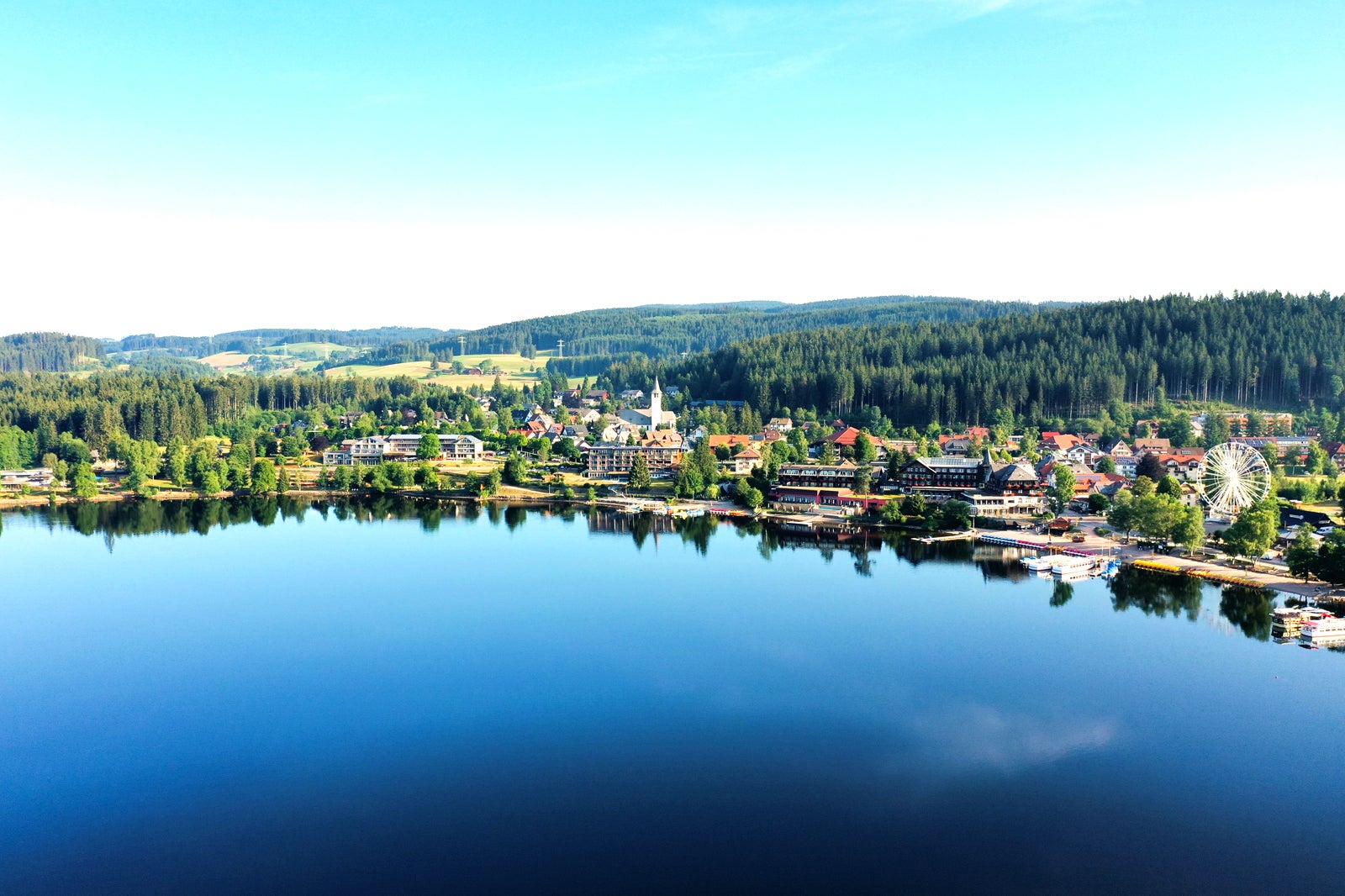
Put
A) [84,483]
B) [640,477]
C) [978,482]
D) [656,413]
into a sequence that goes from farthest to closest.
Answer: [656,413]
[640,477]
[84,483]
[978,482]

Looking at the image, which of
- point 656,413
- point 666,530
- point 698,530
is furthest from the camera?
point 656,413

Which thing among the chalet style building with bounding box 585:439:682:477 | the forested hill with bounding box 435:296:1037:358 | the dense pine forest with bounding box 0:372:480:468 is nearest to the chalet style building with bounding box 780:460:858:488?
the chalet style building with bounding box 585:439:682:477

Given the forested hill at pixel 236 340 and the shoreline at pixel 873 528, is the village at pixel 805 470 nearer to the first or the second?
the shoreline at pixel 873 528

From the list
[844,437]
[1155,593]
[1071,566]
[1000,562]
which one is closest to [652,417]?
[844,437]

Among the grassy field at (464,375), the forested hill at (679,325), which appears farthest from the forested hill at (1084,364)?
the forested hill at (679,325)

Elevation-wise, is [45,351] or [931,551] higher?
[45,351]

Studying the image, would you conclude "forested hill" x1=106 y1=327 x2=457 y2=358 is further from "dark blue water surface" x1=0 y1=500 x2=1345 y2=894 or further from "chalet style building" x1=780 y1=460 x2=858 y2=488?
"dark blue water surface" x1=0 y1=500 x2=1345 y2=894

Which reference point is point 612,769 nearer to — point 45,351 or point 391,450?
point 391,450
